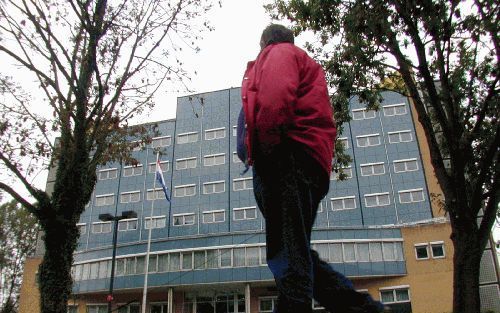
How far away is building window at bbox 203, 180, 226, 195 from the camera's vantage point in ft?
165

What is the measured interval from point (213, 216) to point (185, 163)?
8135 mm

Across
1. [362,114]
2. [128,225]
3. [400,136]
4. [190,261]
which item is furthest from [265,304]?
[362,114]

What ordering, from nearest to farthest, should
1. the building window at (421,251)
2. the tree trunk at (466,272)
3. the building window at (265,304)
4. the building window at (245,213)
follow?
1. the tree trunk at (466,272)
2. the building window at (421,251)
3. the building window at (265,304)
4. the building window at (245,213)

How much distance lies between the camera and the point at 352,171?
4728cm

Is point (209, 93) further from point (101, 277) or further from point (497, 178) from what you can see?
point (497, 178)

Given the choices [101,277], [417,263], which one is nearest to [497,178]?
[417,263]

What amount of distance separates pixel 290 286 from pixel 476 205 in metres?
8.65

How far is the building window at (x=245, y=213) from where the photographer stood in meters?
47.7

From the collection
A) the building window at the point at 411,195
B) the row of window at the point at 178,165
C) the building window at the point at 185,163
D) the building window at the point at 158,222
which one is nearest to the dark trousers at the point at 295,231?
the building window at the point at 411,195

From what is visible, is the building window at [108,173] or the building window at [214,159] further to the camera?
the building window at [108,173]

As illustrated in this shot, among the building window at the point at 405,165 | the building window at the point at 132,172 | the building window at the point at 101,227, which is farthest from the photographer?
the building window at the point at 132,172

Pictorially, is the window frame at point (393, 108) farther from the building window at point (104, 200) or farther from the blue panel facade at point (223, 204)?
the building window at point (104, 200)

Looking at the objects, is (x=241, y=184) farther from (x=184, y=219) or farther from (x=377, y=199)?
(x=377, y=199)

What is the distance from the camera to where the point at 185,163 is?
53531 mm
